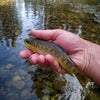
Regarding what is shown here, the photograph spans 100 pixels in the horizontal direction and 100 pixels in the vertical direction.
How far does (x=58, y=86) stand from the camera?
380 cm

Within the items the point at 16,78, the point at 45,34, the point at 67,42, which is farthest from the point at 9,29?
the point at 67,42

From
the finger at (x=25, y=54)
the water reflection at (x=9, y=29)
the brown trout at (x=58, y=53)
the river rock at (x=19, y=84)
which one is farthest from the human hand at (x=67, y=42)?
the water reflection at (x=9, y=29)

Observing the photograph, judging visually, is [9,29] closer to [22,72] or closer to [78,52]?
[22,72]

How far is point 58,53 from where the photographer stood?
3047 mm

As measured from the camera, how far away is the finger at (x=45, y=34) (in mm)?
3686

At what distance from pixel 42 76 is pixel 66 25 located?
5.09m

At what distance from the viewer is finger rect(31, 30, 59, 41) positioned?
3.69m

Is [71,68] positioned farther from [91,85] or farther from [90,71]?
[91,85]

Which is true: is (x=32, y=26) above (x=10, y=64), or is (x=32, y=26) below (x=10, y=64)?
above

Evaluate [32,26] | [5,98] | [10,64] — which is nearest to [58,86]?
[5,98]

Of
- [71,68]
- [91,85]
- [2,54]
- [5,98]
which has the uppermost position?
[71,68]

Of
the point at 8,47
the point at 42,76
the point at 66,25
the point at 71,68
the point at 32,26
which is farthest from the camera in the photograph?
the point at 66,25

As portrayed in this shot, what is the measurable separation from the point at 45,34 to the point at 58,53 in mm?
938

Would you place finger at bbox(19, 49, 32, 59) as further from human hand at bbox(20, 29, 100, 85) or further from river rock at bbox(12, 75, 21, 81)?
river rock at bbox(12, 75, 21, 81)
